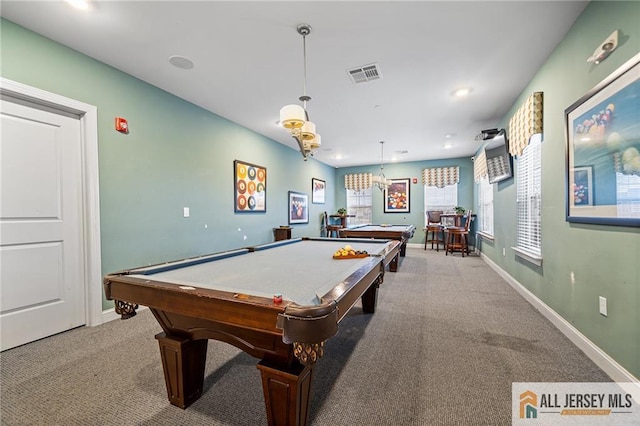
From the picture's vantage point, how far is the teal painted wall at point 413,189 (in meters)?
7.38

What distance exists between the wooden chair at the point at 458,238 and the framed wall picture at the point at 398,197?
5.18 ft

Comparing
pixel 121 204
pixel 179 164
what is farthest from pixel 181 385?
pixel 179 164

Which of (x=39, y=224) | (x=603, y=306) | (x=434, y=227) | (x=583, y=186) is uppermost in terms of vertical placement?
(x=583, y=186)

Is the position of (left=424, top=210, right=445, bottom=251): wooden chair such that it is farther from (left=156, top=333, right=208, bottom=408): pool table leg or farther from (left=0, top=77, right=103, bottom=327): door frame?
(left=0, top=77, right=103, bottom=327): door frame

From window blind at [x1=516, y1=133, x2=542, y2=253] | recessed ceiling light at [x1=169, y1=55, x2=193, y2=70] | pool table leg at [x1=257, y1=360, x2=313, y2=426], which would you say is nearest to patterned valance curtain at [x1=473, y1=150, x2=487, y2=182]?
window blind at [x1=516, y1=133, x2=542, y2=253]

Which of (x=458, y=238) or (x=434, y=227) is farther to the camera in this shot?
(x=458, y=238)

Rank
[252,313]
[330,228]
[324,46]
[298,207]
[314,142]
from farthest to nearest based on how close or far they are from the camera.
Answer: [330,228], [298,207], [314,142], [324,46], [252,313]

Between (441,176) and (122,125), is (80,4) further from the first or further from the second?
(441,176)

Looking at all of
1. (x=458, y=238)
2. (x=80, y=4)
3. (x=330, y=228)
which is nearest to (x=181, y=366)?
(x=80, y=4)

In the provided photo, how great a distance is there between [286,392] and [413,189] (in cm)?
764

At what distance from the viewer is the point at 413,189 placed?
796cm

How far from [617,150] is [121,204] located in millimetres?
4159

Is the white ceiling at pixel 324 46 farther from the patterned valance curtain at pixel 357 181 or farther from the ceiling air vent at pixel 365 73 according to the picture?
the patterned valance curtain at pixel 357 181

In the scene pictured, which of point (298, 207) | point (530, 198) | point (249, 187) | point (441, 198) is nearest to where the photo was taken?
point (530, 198)
